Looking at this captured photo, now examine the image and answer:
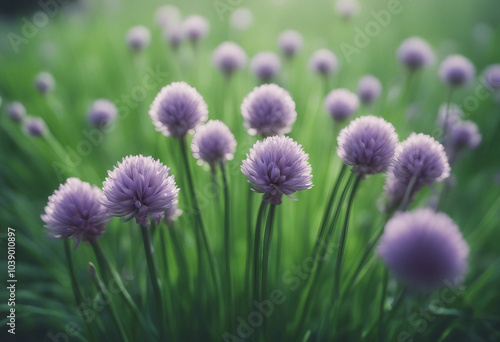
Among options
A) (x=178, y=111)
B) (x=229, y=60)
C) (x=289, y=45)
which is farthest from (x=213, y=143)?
(x=289, y=45)

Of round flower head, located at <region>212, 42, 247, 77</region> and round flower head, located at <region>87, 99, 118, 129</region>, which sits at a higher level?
round flower head, located at <region>212, 42, 247, 77</region>

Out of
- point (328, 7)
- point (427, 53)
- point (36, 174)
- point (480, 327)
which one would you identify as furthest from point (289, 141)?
point (328, 7)

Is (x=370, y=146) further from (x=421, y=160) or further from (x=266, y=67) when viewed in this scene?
(x=266, y=67)
